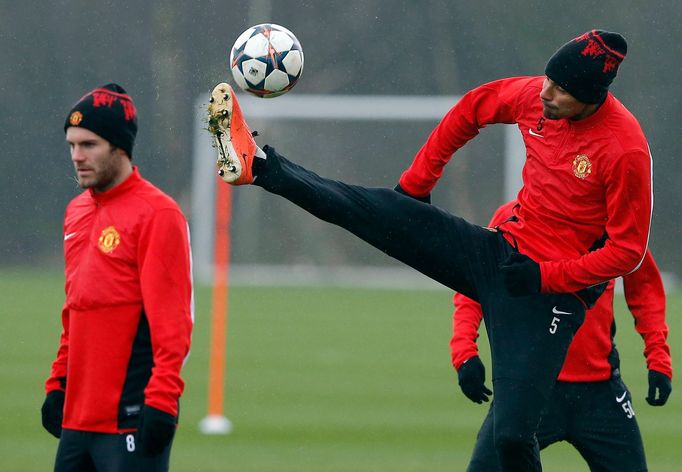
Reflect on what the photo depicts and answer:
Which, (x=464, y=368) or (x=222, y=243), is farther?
(x=222, y=243)

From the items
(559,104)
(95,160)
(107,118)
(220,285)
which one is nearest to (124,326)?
(95,160)

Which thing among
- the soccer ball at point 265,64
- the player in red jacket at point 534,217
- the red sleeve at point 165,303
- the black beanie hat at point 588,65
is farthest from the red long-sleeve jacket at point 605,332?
the red sleeve at point 165,303

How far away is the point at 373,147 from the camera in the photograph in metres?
21.9

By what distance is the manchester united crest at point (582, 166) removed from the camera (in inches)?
229

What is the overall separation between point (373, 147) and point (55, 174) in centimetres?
921

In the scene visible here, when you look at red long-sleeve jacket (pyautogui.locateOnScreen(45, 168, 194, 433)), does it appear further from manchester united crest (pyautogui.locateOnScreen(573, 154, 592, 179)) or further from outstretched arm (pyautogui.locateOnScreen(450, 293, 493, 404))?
manchester united crest (pyautogui.locateOnScreen(573, 154, 592, 179))

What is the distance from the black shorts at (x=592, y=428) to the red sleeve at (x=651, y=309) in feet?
0.78

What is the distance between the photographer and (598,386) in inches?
249

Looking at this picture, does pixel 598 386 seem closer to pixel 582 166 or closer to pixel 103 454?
pixel 582 166

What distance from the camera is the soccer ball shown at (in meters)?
6.28

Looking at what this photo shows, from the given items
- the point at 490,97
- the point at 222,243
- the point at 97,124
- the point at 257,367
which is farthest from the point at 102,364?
the point at 257,367

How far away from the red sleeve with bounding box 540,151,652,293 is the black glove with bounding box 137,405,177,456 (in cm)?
176

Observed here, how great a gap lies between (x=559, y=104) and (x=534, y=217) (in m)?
0.60

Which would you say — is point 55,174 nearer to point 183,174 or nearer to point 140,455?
point 183,174
